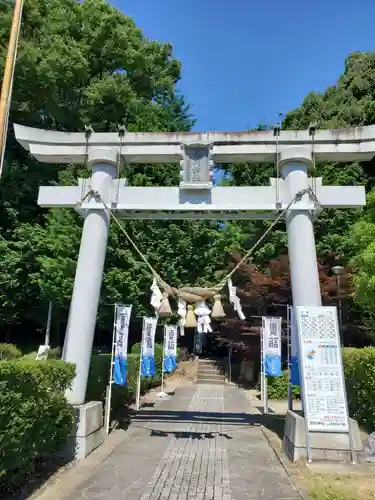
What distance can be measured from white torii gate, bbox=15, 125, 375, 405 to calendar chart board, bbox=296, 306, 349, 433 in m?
0.72

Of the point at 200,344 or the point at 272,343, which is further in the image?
the point at 200,344

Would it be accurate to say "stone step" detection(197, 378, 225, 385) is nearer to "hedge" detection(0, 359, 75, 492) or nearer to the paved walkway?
the paved walkway

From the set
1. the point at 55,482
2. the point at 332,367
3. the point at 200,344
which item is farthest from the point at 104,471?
the point at 200,344

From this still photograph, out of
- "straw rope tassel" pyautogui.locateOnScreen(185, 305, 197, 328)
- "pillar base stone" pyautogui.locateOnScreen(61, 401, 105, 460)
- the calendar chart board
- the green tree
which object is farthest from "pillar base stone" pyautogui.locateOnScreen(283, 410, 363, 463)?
the green tree

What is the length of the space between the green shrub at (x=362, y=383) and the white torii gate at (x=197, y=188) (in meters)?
1.58

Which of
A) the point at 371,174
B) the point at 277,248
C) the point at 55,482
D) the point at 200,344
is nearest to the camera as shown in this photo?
the point at 55,482

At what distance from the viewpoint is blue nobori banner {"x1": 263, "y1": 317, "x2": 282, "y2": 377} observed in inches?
582

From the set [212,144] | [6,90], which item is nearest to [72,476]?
[6,90]

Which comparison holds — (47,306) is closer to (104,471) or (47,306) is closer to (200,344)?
(200,344)

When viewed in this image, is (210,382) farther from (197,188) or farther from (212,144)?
(212,144)

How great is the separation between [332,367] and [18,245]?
59.6ft

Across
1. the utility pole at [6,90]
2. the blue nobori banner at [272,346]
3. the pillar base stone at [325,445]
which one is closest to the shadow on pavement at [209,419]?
the blue nobori banner at [272,346]

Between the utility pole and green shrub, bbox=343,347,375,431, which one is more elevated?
the utility pole

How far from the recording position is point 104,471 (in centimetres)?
659
